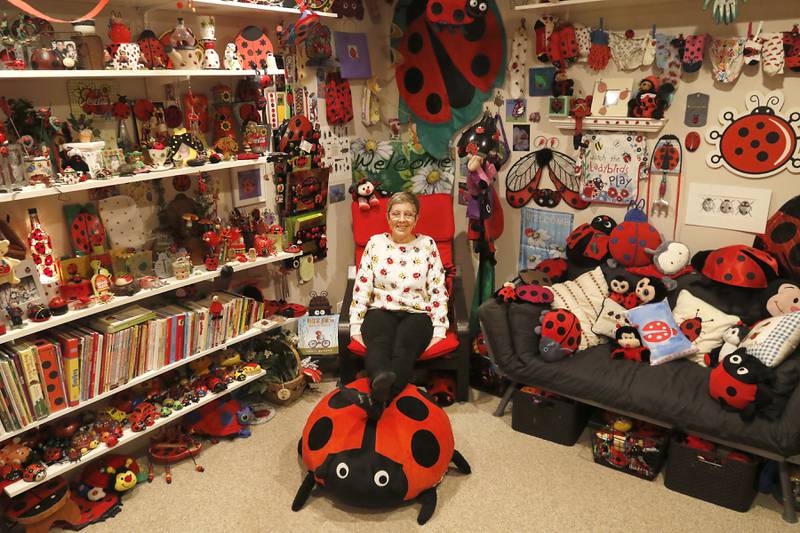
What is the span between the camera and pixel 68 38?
2.26m

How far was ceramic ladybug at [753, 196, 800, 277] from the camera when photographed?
8.48ft

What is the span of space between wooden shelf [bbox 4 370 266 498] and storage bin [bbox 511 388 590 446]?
4.16 feet

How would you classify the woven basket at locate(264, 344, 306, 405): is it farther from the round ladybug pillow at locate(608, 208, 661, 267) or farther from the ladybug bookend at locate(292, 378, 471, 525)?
the round ladybug pillow at locate(608, 208, 661, 267)

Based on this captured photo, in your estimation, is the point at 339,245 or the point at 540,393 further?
the point at 339,245

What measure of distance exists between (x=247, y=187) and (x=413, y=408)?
1.43 metres

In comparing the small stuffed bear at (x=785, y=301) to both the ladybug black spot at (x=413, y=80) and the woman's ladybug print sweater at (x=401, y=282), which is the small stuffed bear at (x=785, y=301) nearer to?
the woman's ladybug print sweater at (x=401, y=282)

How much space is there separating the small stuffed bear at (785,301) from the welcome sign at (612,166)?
86 centimetres

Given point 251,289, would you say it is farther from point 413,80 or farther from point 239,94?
point 413,80

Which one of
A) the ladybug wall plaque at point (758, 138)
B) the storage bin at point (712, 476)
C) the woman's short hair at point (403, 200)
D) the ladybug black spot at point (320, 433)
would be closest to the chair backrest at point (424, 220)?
the woman's short hair at point (403, 200)

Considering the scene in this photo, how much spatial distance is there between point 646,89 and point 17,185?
271 centimetres

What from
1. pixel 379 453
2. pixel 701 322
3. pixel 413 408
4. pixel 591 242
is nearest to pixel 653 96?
pixel 591 242

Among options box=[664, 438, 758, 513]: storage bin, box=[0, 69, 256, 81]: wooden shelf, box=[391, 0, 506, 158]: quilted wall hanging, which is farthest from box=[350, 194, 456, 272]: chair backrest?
box=[664, 438, 758, 513]: storage bin

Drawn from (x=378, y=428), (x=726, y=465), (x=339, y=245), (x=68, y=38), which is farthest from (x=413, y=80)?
(x=726, y=465)

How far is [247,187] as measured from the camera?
121 inches
